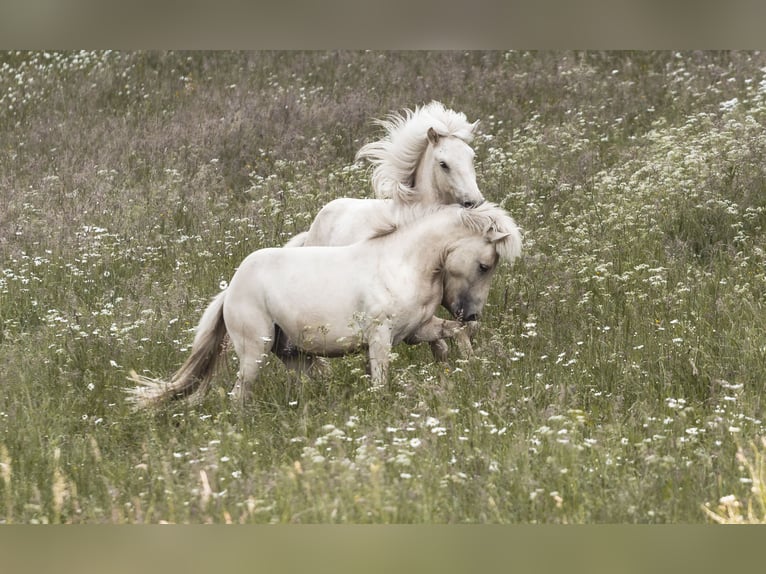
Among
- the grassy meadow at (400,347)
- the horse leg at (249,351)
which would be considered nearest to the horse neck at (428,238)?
the grassy meadow at (400,347)

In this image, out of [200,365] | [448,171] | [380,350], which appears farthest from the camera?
[448,171]

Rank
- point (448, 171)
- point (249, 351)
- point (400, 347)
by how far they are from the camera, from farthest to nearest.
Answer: point (400, 347) → point (448, 171) → point (249, 351)

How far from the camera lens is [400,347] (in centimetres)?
793

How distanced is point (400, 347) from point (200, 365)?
1548mm

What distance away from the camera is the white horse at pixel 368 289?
675cm

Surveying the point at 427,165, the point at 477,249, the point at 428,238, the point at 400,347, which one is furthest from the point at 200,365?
the point at 427,165

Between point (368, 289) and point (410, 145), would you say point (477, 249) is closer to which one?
point (368, 289)

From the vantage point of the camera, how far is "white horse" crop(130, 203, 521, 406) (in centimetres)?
675

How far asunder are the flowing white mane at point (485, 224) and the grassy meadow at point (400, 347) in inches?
28.1

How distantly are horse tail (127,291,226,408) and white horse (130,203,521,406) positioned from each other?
0.02m

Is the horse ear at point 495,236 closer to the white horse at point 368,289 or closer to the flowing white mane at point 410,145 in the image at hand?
the white horse at point 368,289

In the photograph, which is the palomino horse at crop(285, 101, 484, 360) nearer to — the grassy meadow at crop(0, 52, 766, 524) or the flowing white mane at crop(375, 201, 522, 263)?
the flowing white mane at crop(375, 201, 522, 263)

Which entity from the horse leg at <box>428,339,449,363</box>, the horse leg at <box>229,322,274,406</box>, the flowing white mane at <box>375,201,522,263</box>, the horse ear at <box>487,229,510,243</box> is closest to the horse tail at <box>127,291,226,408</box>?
the horse leg at <box>229,322,274,406</box>

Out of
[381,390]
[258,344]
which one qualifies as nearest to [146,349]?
[258,344]
